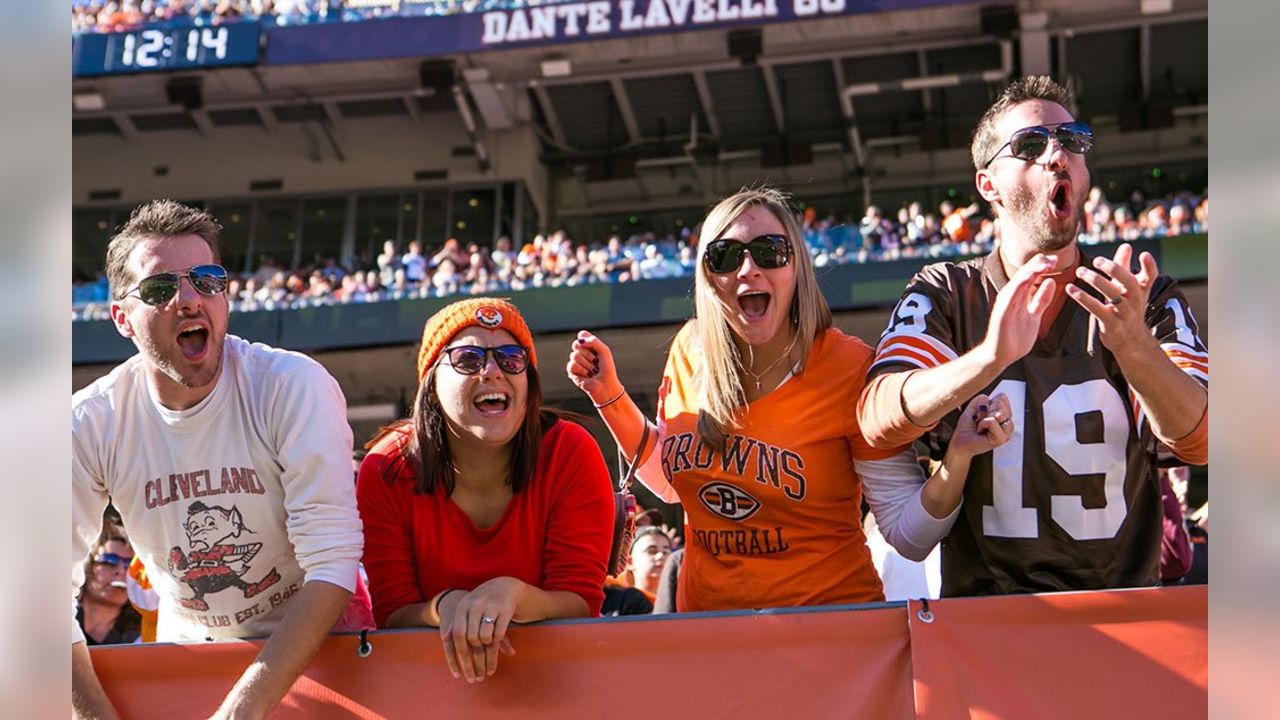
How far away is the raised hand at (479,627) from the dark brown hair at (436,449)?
0.41 meters

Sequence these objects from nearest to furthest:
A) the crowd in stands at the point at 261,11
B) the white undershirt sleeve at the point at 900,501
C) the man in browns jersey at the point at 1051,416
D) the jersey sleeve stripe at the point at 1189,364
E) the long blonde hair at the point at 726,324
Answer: the jersey sleeve stripe at the point at 1189,364
the man in browns jersey at the point at 1051,416
the white undershirt sleeve at the point at 900,501
the long blonde hair at the point at 726,324
the crowd in stands at the point at 261,11

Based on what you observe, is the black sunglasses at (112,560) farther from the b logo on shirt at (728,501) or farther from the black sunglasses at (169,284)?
the b logo on shirt at (728,501)

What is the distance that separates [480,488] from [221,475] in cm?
65

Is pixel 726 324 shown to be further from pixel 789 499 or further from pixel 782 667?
pixel 782 667

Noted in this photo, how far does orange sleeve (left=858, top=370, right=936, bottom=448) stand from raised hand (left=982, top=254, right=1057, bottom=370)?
0.32 metres

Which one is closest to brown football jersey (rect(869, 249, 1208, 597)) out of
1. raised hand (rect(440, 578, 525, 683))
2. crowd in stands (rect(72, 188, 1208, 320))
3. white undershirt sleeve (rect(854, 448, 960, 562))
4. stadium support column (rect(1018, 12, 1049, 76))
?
white undershirt sleeve (rect(854, 448, 960, 562))

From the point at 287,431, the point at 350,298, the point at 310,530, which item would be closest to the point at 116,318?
the point at 287,431

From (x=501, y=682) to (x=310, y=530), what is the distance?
0.58m

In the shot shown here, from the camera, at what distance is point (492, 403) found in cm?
331

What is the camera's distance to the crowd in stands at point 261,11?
21.2 metres

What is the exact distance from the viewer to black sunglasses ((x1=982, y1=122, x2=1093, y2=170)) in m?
3.06

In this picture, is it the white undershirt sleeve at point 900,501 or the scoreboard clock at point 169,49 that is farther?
the scoreboard clock at point 169,49

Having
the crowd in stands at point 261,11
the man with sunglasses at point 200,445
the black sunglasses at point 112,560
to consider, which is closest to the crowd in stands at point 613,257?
the crowd in stands at point 261,11
